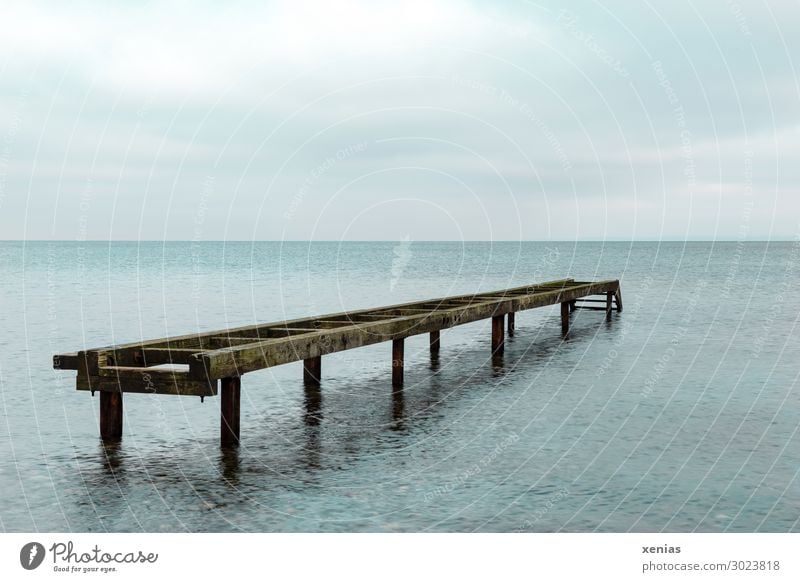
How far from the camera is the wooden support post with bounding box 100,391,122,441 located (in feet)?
46.5

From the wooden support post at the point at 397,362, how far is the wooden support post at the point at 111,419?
7.11 m

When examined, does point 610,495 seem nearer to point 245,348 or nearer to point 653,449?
point 653,449

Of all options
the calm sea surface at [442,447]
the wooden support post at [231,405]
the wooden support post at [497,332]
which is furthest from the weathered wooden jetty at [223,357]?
the wooden support post at [497,332]

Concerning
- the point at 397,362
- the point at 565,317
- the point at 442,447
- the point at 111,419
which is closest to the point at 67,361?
the point at 111,419

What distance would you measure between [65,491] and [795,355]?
22165 millimetres

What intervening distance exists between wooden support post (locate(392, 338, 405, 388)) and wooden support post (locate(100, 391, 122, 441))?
280 inches

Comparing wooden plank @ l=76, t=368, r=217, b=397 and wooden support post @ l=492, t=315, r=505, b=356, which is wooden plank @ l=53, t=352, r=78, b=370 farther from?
wooden support post @ l=492, t=315, r=505, b=356

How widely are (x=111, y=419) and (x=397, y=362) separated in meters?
7.39

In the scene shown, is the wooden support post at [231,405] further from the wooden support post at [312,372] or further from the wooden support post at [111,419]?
the wooden support post at [312,372]

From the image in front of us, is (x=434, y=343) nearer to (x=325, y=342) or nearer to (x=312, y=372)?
(x=312, y=372)

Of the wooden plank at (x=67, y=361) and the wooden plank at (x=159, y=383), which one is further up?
the wooden plank at (x=67, y=361)

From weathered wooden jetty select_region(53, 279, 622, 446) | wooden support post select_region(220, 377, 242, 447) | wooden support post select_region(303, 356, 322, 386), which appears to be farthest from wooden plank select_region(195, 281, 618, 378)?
wooden support post select_region(303, 356, 322, 386)

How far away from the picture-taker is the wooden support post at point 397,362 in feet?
65.6
